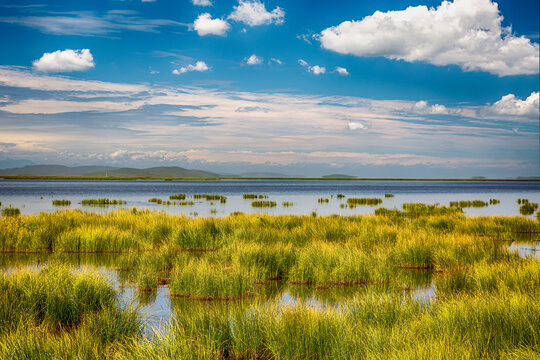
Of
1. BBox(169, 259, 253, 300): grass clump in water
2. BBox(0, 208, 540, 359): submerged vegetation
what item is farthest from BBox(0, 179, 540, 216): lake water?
BBox(169, 259, 253, 300): grass clump in water

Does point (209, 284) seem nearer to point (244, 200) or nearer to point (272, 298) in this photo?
point (272, 298)

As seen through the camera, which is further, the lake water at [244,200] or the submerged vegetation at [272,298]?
the lake water at [244,200]

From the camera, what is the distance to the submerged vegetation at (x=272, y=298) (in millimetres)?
7043

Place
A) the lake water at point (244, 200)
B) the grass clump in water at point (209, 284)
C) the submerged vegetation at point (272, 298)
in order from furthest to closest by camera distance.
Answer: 1. the lake water at point (244, 200)
2. the grass clump in water at point (209, 284)
3. the submerged vegetation at point (272, 298)

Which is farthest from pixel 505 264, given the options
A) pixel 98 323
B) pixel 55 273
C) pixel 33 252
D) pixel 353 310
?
pixel 33 252

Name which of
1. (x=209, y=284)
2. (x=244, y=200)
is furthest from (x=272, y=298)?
(x=244, y=200)

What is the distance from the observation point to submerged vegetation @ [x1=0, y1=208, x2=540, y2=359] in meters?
7.04

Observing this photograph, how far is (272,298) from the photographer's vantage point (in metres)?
12.1

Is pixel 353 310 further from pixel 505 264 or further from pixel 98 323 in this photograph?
pixel 505 264

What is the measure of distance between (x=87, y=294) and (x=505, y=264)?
11.6 m

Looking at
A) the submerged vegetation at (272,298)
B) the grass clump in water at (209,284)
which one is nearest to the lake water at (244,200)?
the submerged vegetation at (272,298)

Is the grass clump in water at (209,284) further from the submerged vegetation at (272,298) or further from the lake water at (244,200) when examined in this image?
the lake water at (244,200)

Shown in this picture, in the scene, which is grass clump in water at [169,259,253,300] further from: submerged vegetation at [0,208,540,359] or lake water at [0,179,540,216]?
lake water at [0,179,540,216]

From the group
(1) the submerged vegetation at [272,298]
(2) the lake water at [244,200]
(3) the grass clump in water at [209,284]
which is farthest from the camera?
(2) the lake water at [244,200]
